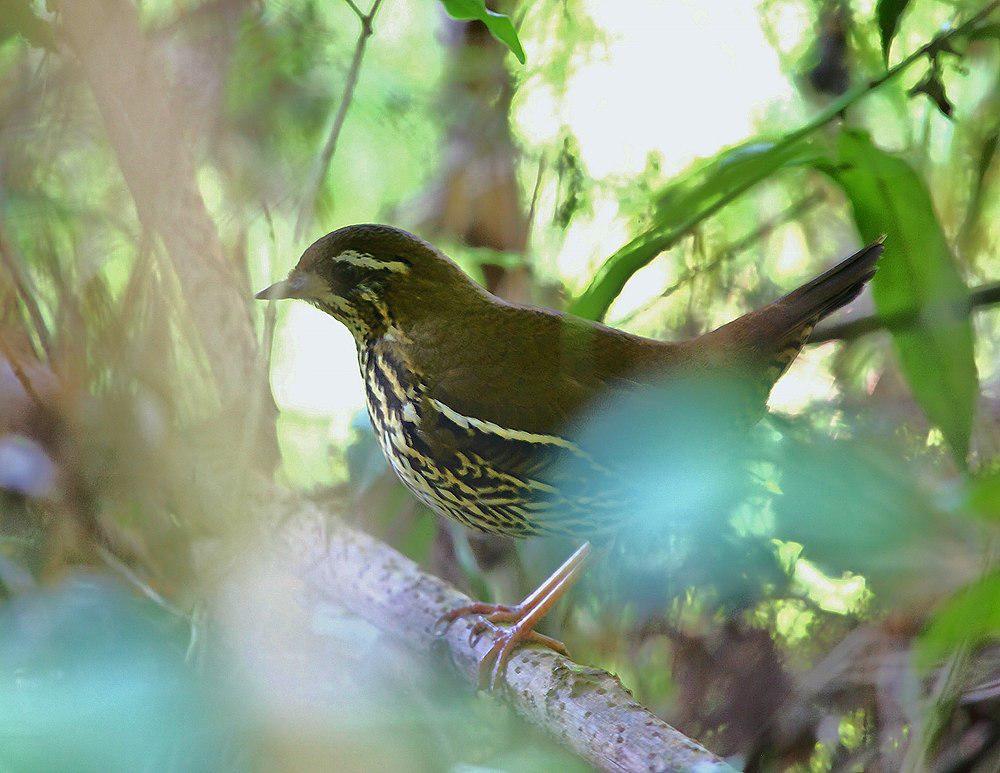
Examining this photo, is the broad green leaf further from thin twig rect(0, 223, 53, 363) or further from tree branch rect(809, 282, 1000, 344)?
thin twig rect(0, 223, 53, 363)

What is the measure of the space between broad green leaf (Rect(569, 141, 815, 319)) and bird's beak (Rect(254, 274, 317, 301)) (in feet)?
1.49

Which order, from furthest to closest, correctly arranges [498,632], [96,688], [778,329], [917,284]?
[498,632] → [778,329] → [917,284] → [96,688]

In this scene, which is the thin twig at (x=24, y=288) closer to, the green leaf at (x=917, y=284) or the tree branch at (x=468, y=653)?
the tree branch at (x=468, y=653)

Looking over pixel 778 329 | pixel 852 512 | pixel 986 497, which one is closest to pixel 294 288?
pixel 778 329

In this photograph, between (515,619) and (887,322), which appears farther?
(515,619)

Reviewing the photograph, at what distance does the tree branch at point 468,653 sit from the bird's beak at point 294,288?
478 millimetres

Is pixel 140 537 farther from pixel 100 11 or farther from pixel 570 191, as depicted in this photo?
pixel 570 191

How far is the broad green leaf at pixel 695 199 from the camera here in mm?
1375

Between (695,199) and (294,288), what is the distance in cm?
65

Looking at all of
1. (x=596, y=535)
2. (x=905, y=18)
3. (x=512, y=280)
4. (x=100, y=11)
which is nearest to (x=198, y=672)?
(x=596, y=535)

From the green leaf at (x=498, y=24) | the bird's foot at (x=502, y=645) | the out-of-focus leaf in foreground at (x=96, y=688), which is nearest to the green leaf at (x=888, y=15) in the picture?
the green leaf at (x=498, y=24)

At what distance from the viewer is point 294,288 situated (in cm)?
152

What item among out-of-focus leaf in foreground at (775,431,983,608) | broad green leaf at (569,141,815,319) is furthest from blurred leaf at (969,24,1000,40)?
out-of-focus leaf in foreground at (775,431,983,608)

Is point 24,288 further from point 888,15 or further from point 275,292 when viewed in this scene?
point 888,15
